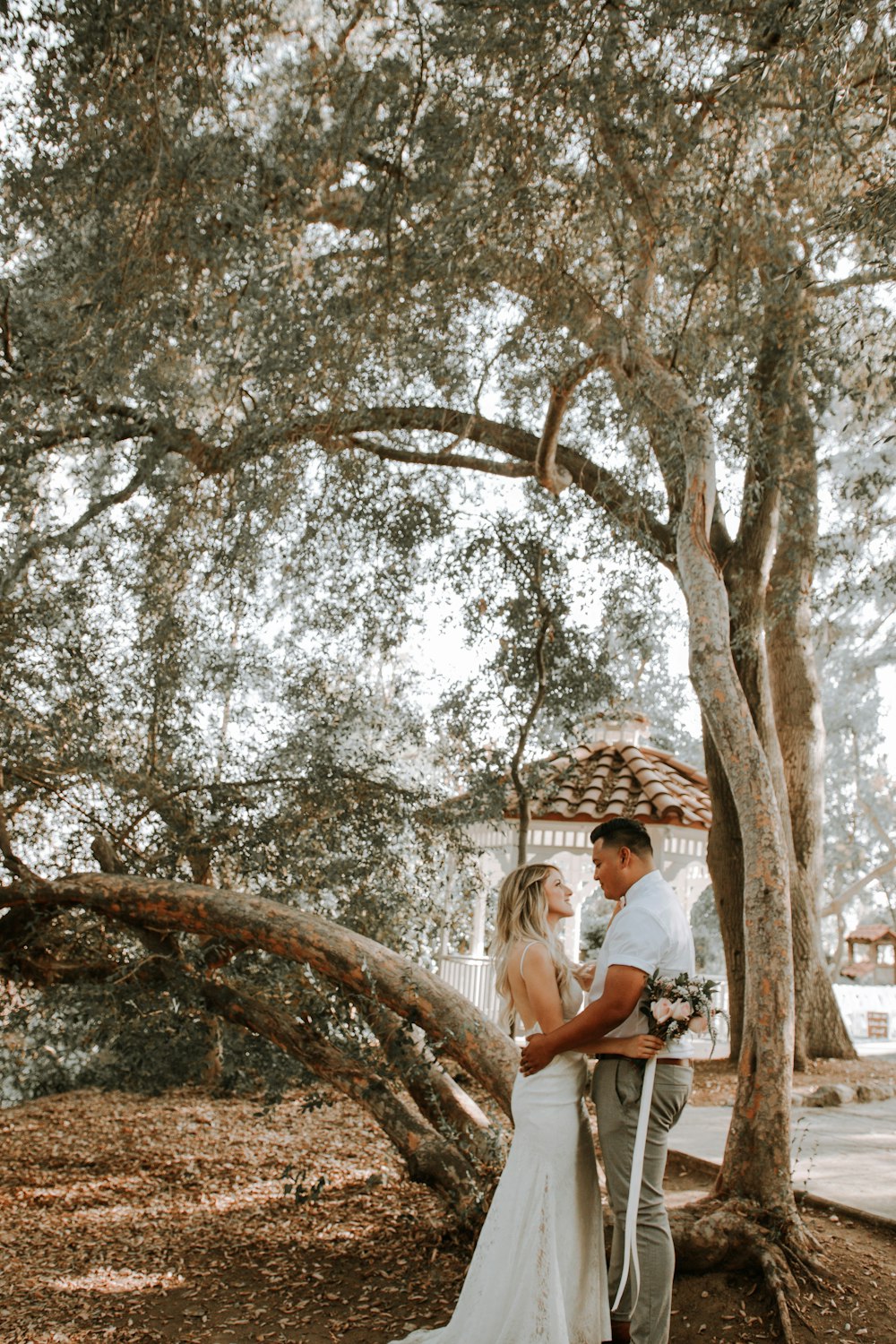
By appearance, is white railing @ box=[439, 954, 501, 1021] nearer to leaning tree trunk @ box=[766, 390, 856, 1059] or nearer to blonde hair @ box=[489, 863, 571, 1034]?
leaning tree trunk @ box=[766, 390, 856, 1059]

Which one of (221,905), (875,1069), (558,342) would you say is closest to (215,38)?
(558,342)

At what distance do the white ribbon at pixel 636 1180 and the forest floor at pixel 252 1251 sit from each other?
0.92 meters

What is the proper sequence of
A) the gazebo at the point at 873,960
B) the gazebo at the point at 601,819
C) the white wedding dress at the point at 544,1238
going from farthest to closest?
1. the gazebo at the point at 873,960
2. the gazebo at the point at 601,819
3. the white wedding dress at the point at 544,1238

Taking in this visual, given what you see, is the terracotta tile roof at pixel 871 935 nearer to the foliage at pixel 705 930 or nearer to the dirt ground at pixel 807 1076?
the foliage at pixel 705 930

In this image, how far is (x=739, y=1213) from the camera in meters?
4.64

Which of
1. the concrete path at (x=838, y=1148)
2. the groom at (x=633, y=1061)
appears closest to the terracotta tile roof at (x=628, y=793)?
the concrete path at (x=838, y=1148)

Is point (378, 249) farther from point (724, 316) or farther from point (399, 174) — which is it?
point (724, 316)

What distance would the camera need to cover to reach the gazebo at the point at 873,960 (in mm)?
29453

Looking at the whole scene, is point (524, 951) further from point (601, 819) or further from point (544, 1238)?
point (601, 819)

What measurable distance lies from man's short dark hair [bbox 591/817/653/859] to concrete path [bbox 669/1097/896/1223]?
2.26m

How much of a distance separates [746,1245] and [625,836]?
213cm

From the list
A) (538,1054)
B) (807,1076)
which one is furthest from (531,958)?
(807,1076)

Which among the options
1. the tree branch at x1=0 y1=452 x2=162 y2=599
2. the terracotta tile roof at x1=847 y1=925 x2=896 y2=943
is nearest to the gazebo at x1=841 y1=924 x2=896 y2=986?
the terracotta tile roof at x1=847 y1=925 x2=896 y2=943

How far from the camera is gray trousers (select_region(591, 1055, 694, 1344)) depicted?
3.58 metres
